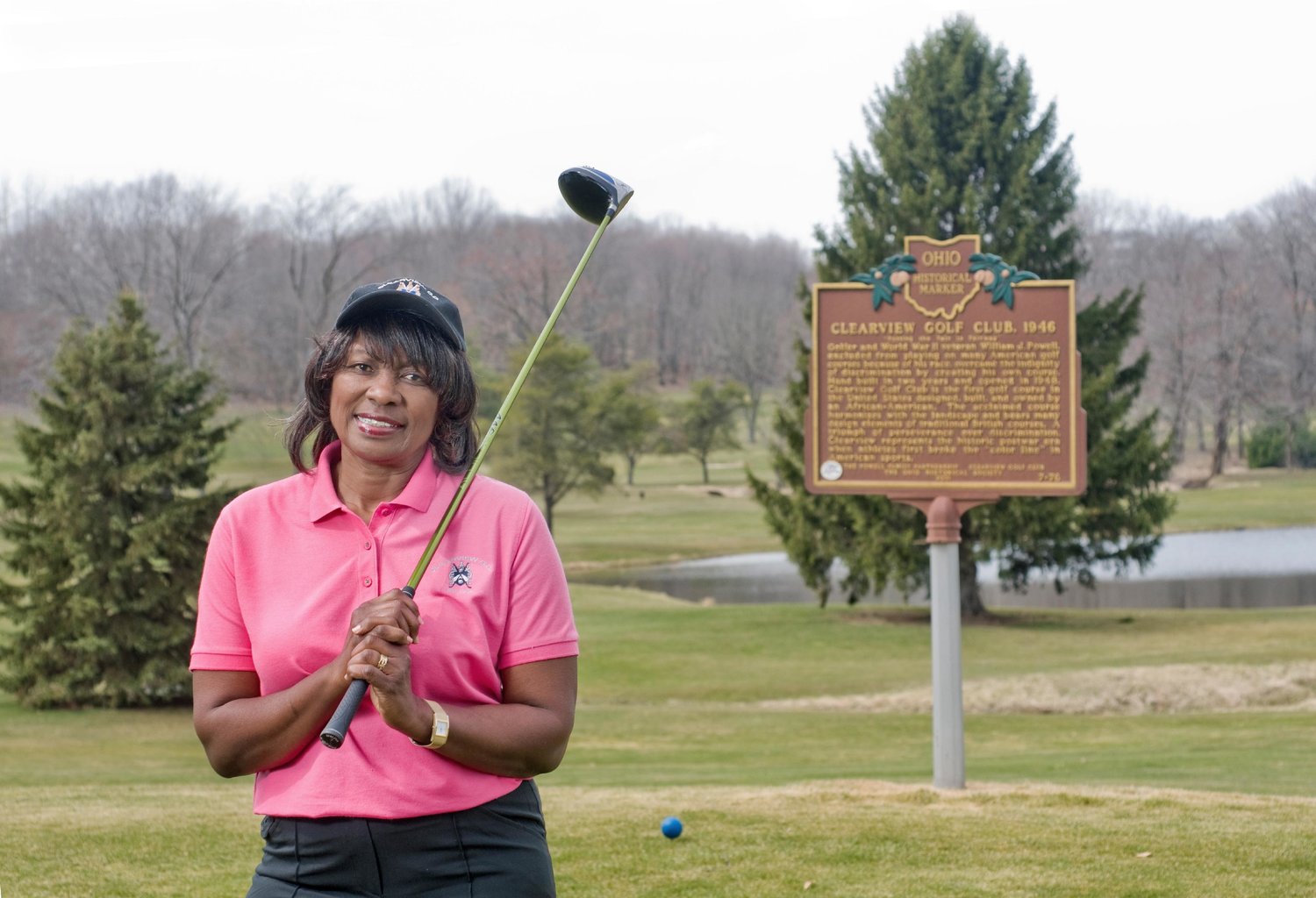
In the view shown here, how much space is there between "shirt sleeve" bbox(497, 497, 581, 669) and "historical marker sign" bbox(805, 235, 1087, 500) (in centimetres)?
886

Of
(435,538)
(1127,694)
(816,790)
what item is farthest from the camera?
(1127,694)

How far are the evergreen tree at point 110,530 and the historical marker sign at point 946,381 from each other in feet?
37.3

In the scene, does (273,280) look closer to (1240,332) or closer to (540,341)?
(1240,332)

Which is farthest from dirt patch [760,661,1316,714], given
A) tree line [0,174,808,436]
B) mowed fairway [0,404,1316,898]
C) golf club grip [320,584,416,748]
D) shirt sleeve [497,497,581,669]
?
tree line [0,174,808,436]

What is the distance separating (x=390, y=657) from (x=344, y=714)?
0.12 m

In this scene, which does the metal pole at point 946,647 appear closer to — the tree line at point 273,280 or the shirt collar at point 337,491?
the shirt collar at point 337,491

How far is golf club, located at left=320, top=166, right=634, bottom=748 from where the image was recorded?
2703mm

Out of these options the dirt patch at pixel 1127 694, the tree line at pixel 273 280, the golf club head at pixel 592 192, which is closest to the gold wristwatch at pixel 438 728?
the golf club head at pixel 592 192

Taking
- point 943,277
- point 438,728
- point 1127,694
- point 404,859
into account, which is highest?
point 943,277

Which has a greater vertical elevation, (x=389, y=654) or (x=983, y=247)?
(x=983, y=247)

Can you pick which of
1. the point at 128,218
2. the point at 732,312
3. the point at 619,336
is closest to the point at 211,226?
the point at 128,218

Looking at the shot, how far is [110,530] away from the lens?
20.6 meters

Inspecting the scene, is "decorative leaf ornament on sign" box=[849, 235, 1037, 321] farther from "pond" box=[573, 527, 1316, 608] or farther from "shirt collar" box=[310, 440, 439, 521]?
"pond" box=[573, 527, 1316, 608]

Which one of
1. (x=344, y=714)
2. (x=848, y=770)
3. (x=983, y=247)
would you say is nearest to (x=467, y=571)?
(x=344, y=714)
